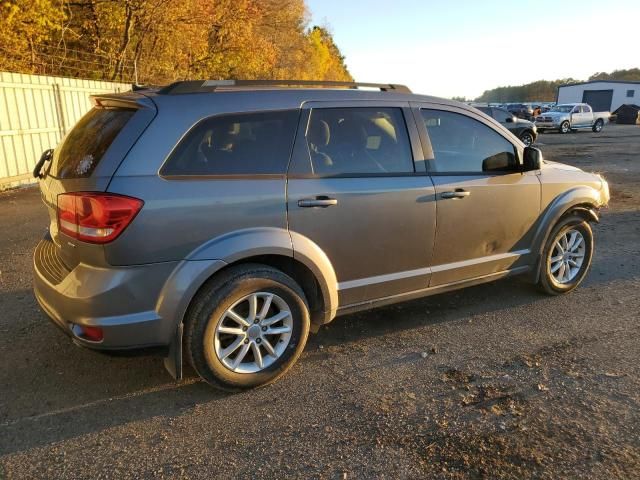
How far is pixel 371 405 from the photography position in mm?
3049

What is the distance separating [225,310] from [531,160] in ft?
9.23

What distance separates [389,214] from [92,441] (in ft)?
7.47

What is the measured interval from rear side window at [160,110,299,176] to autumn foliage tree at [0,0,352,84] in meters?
12.2

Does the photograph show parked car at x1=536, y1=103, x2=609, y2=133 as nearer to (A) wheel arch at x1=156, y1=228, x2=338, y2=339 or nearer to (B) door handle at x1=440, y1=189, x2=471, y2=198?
(B) door handle at x1=440, y1=189, x2=471, y2=198

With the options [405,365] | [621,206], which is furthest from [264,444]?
[621,206]

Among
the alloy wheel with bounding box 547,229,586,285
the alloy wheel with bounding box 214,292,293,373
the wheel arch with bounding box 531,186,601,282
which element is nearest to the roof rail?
the alloy wheel with bounding box 214,292,293,373

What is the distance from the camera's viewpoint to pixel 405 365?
353 cm

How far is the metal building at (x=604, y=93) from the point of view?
182 feet

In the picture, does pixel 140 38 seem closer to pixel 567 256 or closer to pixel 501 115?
pixel 501 115

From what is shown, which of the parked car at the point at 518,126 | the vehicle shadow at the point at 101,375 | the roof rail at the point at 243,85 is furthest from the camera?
the parked car at the point at 518,126

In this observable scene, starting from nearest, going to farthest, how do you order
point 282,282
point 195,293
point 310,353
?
point 195,293, point 282,282, point 310,353

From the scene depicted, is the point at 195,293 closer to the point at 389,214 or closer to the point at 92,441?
the point at 92,441

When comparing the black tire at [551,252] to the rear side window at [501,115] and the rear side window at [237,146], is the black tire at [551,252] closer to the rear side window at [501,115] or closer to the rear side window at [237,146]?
the rear side window at [237,146]

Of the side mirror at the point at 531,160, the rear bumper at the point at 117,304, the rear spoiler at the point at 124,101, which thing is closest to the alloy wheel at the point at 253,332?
the rear bumper at the point at 117,304
